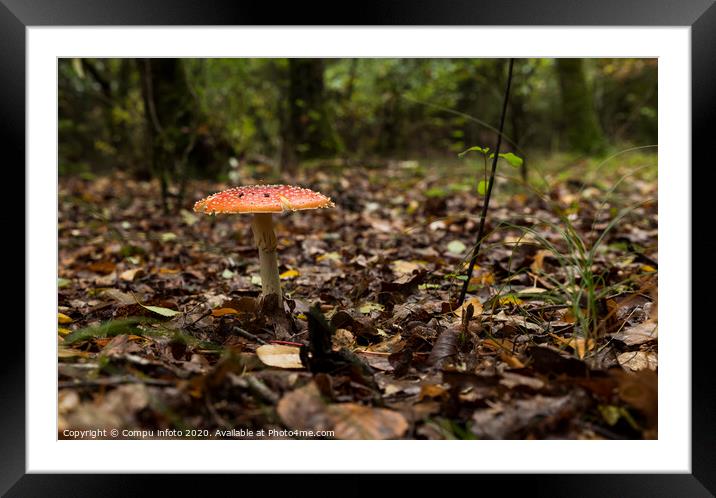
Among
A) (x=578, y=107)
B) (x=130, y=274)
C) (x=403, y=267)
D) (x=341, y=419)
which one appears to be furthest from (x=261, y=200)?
(x=578, y=107)

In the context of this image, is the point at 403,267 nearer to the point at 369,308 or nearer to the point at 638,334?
the point at 369,308

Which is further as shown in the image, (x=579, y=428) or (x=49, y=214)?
(x=49, y=214)

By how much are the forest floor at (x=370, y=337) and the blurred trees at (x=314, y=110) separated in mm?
1539

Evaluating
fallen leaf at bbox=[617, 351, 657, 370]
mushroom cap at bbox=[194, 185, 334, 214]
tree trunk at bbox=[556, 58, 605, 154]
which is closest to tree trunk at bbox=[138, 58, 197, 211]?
mushroom cap at bbox=[194, 185, 334, 214]

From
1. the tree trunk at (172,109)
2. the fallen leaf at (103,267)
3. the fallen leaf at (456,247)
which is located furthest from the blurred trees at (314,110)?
the fallen leaf at (103,267)

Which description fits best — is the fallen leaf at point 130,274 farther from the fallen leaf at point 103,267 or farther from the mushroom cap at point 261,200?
the mushroom cap at point 261,200

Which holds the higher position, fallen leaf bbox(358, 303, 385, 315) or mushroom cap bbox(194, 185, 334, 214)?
mushroom cap bbox(194, 185, 334, 214)

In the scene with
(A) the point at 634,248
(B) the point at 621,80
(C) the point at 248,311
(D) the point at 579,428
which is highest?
(B) the point at 621,80

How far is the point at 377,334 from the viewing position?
234cm

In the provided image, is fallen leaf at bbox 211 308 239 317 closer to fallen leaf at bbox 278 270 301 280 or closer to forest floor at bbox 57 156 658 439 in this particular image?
forest floor at bbox 57 156 658 439

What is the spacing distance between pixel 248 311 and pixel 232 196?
1.98 feet

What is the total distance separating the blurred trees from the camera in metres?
6.16
